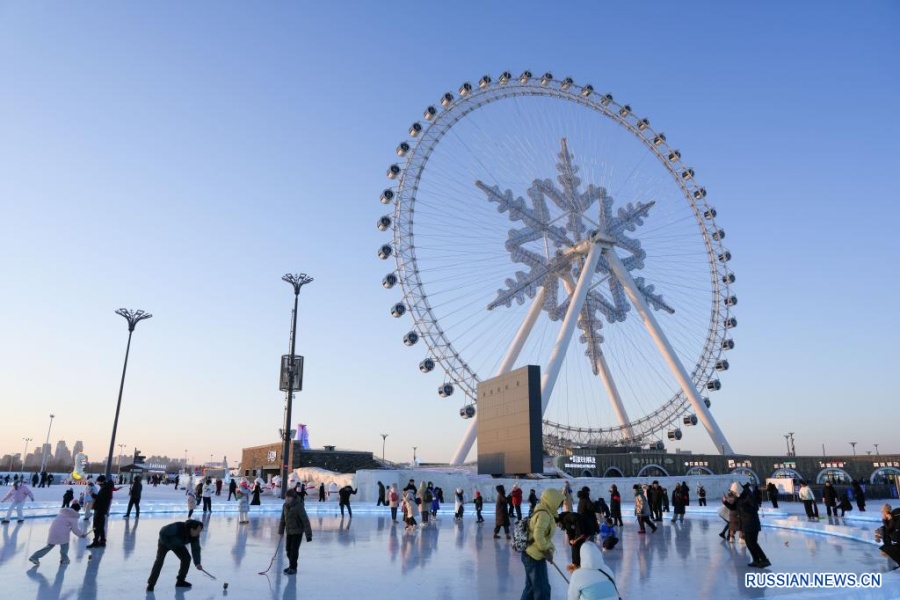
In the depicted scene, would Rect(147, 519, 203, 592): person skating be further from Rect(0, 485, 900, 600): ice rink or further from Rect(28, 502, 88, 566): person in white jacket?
Rect(28, 502, 88, 566): person in white jacket

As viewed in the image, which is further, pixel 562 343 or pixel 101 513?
pixel 562 343

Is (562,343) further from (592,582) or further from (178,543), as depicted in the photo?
(592,582)

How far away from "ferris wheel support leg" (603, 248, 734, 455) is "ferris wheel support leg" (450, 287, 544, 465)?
5.94 m

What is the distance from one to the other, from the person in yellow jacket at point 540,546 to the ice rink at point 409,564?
2121mm

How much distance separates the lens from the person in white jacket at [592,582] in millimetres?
4336

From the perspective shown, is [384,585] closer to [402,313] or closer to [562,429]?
[402,313]

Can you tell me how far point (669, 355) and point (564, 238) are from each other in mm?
11351

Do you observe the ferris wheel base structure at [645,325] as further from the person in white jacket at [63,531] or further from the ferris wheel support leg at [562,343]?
the person in white jacket at [63,531]

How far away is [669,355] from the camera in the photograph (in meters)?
43.4

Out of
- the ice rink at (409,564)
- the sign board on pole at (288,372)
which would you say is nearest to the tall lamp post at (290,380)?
the sign board on pole at (288,372)

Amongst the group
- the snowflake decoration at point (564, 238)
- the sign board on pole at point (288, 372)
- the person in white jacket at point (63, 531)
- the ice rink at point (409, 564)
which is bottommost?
the ice rink at point (409, 564)

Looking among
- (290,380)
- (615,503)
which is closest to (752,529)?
(615,503)

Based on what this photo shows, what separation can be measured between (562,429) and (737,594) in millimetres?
50139

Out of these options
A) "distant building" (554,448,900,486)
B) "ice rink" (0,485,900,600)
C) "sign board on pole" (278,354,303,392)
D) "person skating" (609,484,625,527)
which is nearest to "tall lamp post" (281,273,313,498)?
"sign board on pole" (278,354,303,392)
